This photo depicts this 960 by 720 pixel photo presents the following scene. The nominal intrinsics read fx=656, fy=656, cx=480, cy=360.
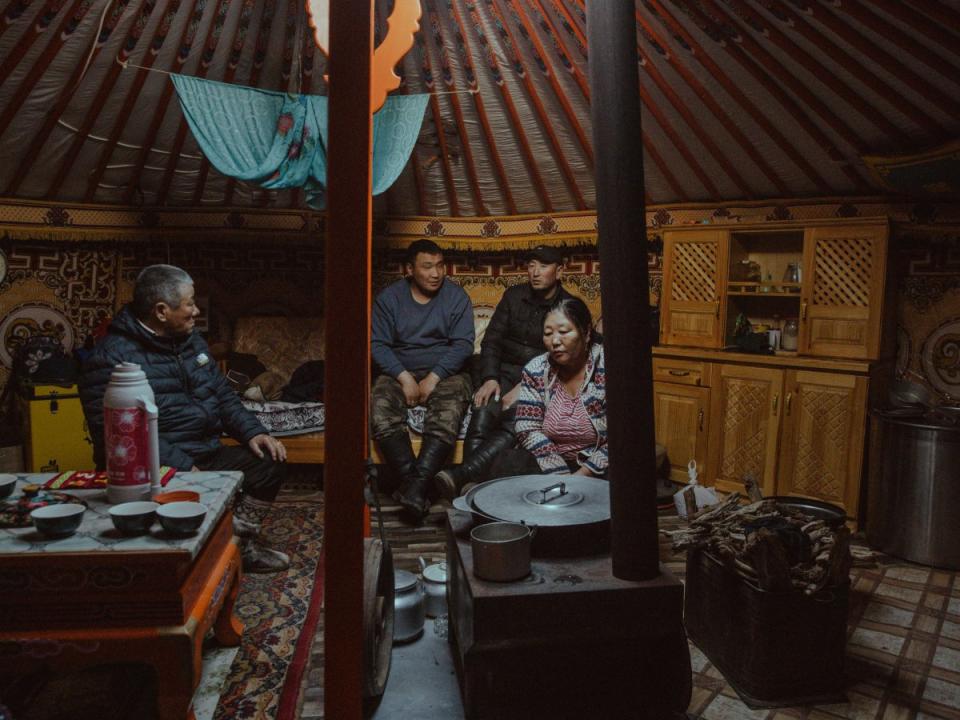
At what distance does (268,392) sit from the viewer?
446 centimetres

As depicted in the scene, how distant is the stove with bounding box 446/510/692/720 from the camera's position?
4.32 feet

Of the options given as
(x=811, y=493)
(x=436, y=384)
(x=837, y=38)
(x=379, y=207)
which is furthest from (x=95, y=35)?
(x=811, y=493)

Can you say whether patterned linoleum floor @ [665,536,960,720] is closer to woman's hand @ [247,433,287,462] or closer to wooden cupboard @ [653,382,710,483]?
wooden cupboard @ [653,382,710,483]

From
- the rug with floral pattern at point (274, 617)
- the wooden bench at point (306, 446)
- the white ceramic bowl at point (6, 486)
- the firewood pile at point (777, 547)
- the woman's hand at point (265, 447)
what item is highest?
the white ceramic bowl at point (6, 486)

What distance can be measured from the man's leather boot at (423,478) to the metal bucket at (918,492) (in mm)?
2171

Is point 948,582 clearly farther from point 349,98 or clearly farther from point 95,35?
point 95,35

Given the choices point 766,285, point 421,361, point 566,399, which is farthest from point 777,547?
point 421,361

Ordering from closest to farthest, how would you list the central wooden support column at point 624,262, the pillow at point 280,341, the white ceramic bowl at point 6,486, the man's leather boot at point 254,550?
the central wooden support column at point 624,262, the white ceramic bowl at point 6,486, the man's leather boot at point 254,550, the pillow at point 280,341

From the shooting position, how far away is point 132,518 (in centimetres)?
160

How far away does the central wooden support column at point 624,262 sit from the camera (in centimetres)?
129

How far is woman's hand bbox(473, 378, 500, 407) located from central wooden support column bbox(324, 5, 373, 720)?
8.70 ft

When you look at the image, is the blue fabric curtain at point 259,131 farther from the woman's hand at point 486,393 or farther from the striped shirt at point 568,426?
the striped shirt at point 568,426

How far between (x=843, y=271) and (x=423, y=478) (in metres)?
2.49

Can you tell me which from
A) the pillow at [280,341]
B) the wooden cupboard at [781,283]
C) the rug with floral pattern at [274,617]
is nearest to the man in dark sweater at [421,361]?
the rug with floral pattern at [274,617]
